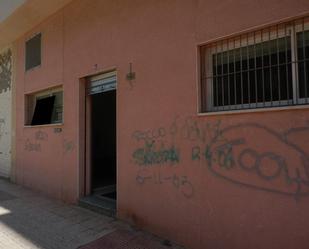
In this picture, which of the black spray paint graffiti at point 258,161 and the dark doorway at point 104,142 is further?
the dark doorway at point 104,142

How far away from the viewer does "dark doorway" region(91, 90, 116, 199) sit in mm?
7070

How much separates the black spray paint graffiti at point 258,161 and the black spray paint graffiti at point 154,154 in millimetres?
503

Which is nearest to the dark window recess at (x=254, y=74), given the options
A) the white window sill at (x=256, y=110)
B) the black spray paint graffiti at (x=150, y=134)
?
the white window sill at (x=256, y=110)

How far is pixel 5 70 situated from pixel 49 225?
6907 millimetres

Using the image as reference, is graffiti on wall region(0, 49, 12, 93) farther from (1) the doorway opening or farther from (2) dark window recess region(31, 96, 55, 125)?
(1) the doorway opening

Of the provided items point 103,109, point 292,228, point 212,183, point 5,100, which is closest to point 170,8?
point 212,183

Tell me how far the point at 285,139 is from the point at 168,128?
1.73 meters

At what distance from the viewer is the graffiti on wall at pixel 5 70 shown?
942 centimetres

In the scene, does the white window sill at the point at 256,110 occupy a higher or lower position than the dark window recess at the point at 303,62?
lower

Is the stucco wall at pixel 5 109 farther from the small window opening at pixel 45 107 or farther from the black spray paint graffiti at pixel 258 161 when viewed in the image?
the black spray paint graffiti at pixel 258 161

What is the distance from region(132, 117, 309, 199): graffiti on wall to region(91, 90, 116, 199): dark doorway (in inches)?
116

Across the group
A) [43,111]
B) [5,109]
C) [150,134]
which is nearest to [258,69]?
[150,134]

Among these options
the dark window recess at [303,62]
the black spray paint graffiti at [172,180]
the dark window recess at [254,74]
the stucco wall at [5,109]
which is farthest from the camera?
the stucco wall at [5,109]

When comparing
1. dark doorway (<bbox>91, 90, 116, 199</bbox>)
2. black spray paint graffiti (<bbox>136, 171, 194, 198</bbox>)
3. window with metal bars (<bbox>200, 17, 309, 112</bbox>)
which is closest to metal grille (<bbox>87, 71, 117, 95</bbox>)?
dark doorway (<bbox>91, 90, 116, 199</bbox>)
